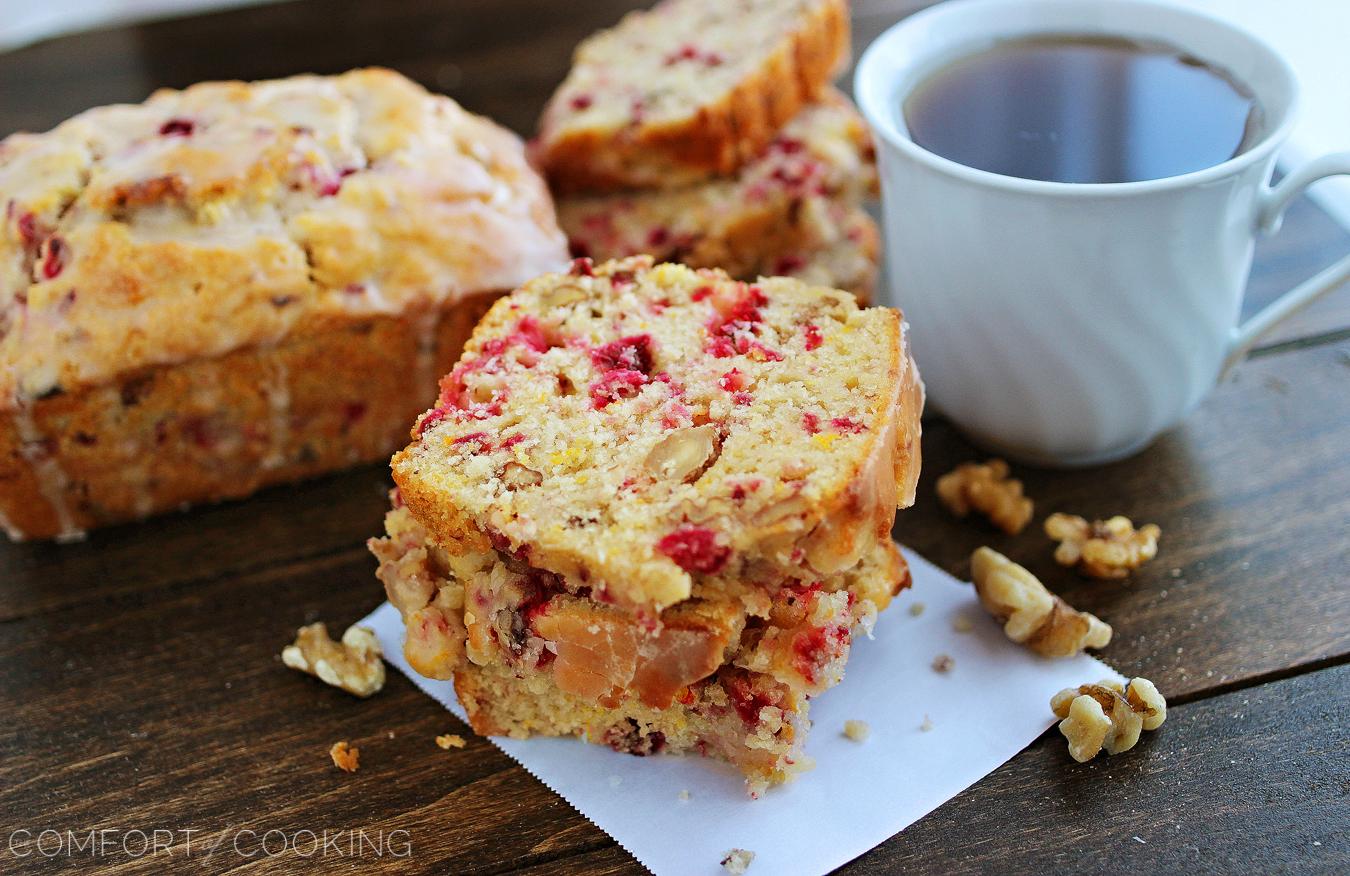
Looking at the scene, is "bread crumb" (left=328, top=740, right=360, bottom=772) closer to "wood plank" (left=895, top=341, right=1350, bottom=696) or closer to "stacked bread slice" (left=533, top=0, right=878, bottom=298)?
"wood plank" (left=895, top=341, right=1350, bottom=696)

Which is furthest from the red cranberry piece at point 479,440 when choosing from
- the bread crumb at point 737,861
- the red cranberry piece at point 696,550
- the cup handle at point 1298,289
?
the cup handle at point 1298,289

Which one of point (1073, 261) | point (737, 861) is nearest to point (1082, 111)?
point (1073, 261)

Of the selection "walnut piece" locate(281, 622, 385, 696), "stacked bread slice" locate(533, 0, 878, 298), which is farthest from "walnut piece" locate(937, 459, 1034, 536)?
"walnut piece" locate(281, 622, 385, 696)

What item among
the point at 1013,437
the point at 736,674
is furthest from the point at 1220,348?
the point at 736,674

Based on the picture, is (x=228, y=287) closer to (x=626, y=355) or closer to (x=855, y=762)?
(x=626, y=355)

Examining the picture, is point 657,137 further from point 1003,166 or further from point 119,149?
point 119,149
